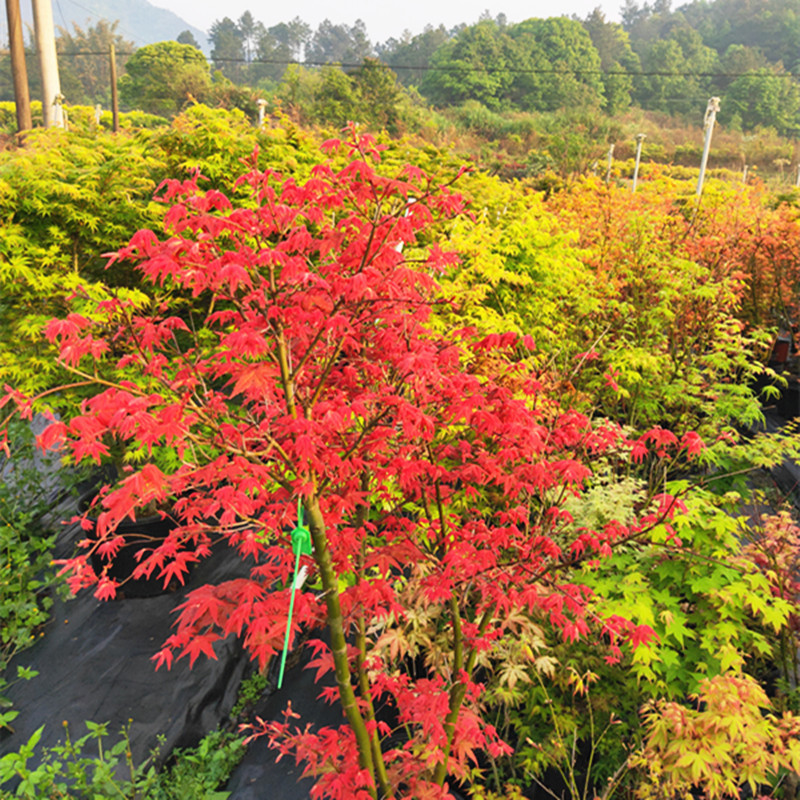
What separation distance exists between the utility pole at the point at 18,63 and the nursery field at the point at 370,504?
5.31 meters

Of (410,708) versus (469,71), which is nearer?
(410,708)

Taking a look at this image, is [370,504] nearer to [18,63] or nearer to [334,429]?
[334,429]

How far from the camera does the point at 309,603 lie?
2043 mm

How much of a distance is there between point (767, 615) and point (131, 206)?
464 cm

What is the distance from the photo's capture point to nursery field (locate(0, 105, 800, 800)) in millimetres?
1809

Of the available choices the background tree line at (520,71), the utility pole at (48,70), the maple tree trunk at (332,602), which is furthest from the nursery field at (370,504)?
Result: the background tree line at (520,71)

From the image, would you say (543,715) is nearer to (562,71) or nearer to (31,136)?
(31,136)

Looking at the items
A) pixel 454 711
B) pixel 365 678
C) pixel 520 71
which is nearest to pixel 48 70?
pixel 365 678

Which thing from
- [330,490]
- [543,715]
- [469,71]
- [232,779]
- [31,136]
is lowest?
[232,779]

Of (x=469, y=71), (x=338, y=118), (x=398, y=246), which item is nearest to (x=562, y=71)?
(x=469, y=71)

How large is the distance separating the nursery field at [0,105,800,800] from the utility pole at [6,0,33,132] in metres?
5.31

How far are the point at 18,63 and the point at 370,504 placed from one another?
9.80 metres

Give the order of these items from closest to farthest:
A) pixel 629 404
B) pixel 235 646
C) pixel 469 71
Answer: pixel 235 646
pixel 629 404
pixel 469 71

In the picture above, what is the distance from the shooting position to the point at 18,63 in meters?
8.52
